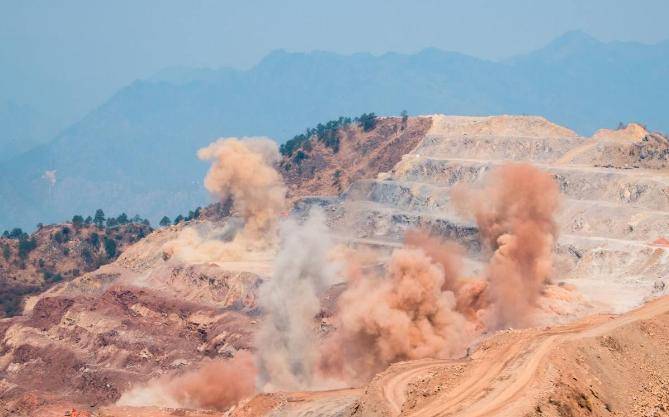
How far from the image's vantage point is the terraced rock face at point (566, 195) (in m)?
100

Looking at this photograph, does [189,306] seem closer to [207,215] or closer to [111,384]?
[111,384]

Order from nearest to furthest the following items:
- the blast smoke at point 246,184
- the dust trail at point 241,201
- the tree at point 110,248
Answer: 1. the dust trail at point 241,201
2. the blast smoke at point 246,184
3. the tree at point 110,248

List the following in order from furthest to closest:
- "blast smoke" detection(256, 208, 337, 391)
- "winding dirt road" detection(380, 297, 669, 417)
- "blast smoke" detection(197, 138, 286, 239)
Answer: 1. "blast smoke" detection(197, 138, 286, 239)
2. "blast smoke" detection(256, 208, 337, 391)
3. "winding dirt road" detection(380, 297, 669, 417)

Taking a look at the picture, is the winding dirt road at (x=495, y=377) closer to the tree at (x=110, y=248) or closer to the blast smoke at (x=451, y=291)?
the blast smoke at (x=451, y=291)

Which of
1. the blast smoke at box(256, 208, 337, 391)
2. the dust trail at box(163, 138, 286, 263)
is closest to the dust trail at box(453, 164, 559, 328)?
the blast smoke at box(256, 208, 337, 391)

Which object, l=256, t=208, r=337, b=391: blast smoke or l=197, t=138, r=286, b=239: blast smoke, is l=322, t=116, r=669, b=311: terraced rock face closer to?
l=197, t=138, r=286, b=239: blast smoke

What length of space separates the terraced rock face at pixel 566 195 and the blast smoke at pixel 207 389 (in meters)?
27.4

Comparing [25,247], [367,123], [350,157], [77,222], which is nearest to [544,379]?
[350,157]

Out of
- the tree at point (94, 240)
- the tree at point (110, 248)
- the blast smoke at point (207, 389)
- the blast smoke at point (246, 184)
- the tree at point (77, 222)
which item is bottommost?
the blast smoke at point (207, 389)

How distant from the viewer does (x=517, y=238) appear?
287ft

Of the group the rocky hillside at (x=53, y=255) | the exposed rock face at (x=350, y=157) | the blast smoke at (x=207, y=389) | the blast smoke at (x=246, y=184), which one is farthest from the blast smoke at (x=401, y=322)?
the rocky hillside at (x=53, y=255)

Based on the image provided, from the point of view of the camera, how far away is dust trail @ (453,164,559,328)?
273 feet

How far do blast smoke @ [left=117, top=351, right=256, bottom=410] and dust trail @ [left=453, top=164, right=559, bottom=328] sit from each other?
809 inches

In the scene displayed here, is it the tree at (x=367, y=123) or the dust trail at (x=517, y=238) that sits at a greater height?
the tree at (x=367, y=123)
